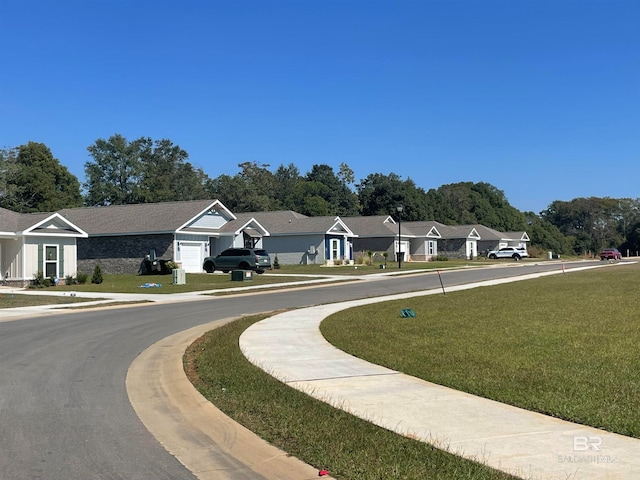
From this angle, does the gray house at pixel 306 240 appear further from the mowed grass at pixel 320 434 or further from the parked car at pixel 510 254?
the mowed grass at pixel 320 434

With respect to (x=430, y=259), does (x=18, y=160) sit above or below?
above

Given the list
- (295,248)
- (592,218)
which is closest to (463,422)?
(295,248)

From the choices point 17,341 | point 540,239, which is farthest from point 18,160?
point 540,239

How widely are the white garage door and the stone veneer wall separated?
1.44m

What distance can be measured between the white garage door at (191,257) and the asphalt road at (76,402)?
2591cm

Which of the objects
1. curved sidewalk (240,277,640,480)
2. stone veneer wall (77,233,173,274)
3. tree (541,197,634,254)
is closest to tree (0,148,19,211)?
stone veneer wall (77,233,173,274)

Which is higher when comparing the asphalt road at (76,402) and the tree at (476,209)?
the tree at (476,209)

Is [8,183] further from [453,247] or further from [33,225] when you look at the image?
[453,247]

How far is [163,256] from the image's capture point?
43.0 metres

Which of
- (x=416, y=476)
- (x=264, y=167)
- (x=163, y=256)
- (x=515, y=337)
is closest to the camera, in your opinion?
(x=416, y=476)

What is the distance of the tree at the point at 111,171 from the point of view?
310 feet

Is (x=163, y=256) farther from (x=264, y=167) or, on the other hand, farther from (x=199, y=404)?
(x=264, y=167)

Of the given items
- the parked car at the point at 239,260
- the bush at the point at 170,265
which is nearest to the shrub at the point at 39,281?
the bush at the point at 170,265

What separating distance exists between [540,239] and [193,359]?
115 metres
